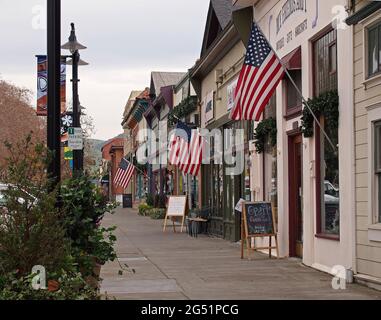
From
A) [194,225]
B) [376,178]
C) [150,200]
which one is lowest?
[194,225]

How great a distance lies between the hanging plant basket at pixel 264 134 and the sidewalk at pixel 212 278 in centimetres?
→ 245

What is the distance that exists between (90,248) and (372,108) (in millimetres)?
4396

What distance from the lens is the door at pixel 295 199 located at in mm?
14477

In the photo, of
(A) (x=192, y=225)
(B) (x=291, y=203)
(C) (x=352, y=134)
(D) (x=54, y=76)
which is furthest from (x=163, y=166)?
(D) (x=54, y=76)

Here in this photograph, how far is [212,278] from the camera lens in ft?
39.5

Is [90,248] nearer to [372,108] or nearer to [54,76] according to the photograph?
[54,76]

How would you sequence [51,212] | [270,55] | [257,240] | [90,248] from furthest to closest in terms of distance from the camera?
[257,240] → [270,55] → [90,248] → [51,212]

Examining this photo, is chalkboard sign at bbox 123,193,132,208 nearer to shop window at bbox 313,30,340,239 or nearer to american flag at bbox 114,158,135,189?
american flag at bbox 114,158,135,189

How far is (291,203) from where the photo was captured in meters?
14.7

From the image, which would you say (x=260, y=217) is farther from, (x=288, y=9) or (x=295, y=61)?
(x=288, y=9)

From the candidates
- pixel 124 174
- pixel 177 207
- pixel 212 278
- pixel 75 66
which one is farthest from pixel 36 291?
pixel 124 174

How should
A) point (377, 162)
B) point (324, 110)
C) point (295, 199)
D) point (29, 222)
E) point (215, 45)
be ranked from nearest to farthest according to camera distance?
point (29, 222) → point (377, 162) → point (324, 110) → point (295, 199) → point (215, 45)

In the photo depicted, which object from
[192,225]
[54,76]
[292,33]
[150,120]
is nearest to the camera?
[54,76]

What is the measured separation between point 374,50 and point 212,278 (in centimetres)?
451
